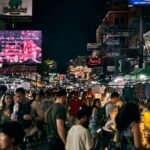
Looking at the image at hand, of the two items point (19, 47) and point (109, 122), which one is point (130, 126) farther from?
point (19, 47)

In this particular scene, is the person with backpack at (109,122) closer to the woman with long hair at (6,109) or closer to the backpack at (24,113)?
the backpack at (24,113)

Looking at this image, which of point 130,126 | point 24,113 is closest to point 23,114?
point 24,113

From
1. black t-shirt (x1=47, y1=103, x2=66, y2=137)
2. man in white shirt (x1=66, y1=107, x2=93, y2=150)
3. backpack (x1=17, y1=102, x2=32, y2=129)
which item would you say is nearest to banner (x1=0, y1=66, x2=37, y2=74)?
backpack (x1=17, y1=102, x2=32, y2=129)

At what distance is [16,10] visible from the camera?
3703 cm

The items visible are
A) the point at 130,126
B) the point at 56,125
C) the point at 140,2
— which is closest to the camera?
the point at 130,126

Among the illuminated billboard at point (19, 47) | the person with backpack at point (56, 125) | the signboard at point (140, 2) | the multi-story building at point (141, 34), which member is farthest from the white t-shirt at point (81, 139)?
the multi-story building at point (141, 34)

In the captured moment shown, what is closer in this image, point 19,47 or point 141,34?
point 19,47

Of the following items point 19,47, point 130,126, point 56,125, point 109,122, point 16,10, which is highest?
point 16,10

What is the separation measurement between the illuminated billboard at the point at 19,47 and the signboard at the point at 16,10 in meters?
1.02

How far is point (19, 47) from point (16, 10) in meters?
2.41

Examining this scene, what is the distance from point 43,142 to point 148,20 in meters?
49.4

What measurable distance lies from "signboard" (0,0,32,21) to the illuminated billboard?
102cm

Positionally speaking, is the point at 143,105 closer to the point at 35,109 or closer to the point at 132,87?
the point at 35,109

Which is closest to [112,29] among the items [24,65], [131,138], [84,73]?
[24,65]
